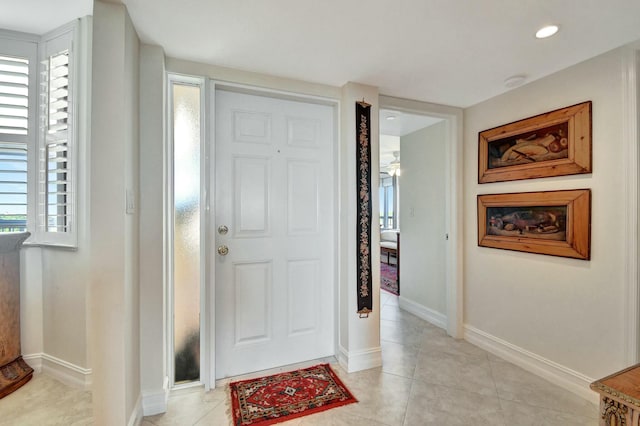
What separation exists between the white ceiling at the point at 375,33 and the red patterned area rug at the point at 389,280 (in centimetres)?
→ 325

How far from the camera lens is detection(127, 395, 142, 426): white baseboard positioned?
5.21 feet

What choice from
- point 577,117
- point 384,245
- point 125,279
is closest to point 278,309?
point 125,279

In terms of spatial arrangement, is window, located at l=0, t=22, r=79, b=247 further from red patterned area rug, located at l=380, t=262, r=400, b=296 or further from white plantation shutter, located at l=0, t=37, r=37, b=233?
red patterned area rug, located at l=380, t=262, r=400, b=296

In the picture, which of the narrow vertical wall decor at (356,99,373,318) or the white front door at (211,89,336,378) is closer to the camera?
the white front door at (211,89,336,378)

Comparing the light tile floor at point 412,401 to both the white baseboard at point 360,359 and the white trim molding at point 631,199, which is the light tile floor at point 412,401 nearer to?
the white baseboard at point 360,359

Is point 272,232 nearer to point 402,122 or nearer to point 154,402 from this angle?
point 154,402

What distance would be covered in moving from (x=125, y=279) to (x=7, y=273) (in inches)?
50.3

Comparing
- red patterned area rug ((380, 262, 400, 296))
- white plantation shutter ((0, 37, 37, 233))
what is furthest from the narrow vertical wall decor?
white plantation shutter ((0, 37, 37, 233))

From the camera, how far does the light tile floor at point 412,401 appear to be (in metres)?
1.74

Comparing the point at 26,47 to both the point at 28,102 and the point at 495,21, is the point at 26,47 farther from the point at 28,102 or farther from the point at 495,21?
the point at 495,21

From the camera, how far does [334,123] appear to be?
2.49 meters

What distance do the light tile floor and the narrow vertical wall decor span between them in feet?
1.80

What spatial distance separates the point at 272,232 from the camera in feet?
7.64

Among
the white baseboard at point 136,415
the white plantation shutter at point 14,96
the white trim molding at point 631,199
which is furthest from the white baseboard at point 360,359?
the white plantation shutter at point 14,96
